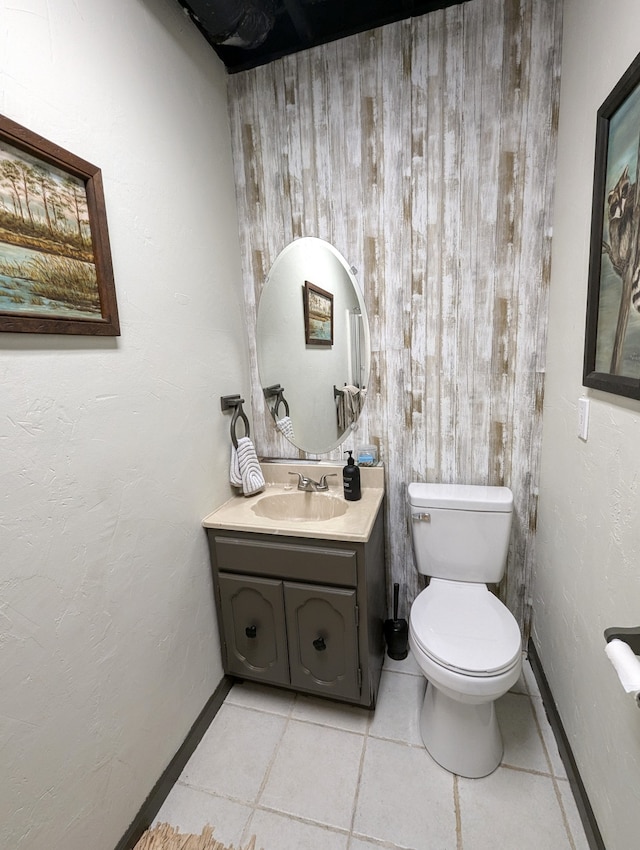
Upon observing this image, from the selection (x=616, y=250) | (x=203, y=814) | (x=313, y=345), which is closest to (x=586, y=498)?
(x=616, y=250)

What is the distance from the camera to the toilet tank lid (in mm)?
1535

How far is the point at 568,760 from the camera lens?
1273 mm

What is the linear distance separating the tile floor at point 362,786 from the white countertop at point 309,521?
79 centimetres

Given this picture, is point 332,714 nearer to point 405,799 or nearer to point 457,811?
point 405,799

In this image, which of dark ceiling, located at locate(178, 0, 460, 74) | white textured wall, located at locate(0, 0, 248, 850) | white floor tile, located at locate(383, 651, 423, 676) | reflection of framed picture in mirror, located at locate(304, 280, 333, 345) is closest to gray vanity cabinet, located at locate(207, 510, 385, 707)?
white textured wall, located at locate(0, 0, 248, 850)

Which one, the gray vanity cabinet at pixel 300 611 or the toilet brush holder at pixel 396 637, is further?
the toilet brush holder at pixel 396 637

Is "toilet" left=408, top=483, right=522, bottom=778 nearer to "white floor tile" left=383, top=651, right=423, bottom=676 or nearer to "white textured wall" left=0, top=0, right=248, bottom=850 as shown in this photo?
"white floor tile" left=383, top=651, right=423, bottom=676

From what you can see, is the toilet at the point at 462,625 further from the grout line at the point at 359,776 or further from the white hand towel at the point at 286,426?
the white hand towel at the point at 286,426

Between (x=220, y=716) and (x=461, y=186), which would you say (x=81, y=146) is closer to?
(x=461, y=186)

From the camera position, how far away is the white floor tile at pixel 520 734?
133 centimetres

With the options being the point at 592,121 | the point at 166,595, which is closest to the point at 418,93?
the point at 592,121

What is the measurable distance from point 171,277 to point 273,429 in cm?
85

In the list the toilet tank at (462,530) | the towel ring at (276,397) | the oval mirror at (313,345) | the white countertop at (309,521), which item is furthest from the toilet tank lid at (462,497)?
the towel ring at (276,397)

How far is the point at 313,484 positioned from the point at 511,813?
1275mm
